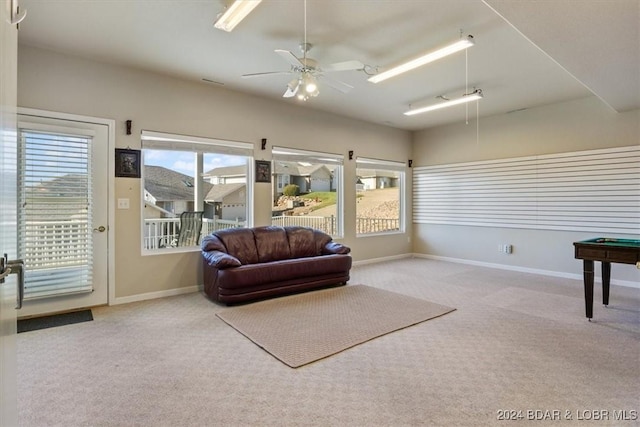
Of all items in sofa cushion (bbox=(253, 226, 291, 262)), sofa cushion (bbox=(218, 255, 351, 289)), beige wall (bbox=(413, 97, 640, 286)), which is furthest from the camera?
beige wall (bbox=(413, 97, 640, 286))

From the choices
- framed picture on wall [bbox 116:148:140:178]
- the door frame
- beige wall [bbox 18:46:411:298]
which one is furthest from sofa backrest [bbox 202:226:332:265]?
framed picture on wall [bbox 116:148:140:178]

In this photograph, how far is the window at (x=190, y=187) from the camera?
4.38m

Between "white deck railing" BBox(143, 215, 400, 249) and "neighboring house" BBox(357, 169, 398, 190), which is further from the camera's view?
"neighboring house" BBox(357, 169, 398, 190)

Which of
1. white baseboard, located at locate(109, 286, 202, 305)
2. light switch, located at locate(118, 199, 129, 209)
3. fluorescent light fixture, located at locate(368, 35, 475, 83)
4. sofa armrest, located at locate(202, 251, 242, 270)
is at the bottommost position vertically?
white baseboard, located at locate(109, 286, 202, 305)

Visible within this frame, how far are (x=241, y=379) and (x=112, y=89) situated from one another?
366 cm

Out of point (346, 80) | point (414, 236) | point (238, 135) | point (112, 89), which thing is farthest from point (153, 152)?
point (414, 236)

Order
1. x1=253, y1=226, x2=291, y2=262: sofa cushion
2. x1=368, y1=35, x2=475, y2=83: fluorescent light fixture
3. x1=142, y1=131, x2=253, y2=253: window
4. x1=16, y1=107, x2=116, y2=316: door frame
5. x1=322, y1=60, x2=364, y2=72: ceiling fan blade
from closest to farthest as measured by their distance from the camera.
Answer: x1=368, y1=35, x2=475, y2=83: fluorescent light fixture, x1=322, y1=60, x2=364, y2=72: ceiling fan blade, x1=16, y1=107, x2=116, y2=316: door frame, x1=142, y1=131, x2=253, y2=253: window, x1=253, y1=226, x2=291, y2=262: sofa cushion

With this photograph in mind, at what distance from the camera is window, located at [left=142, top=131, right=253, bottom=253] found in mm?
4383

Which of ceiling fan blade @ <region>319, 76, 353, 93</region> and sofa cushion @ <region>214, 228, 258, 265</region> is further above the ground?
ceiling fan blade @ <region>319, 76, 353, 93</region>

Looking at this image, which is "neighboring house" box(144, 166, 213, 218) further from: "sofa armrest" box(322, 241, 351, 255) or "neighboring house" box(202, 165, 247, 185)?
"sofa armrest" box(322, 241, 351, 255)

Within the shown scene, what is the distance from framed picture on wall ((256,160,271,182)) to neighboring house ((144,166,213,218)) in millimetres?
790

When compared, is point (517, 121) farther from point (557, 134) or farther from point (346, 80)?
point (346, 80)

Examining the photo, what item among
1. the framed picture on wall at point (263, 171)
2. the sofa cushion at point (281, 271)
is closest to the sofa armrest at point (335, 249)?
the sofa cushion at point (281, 271)

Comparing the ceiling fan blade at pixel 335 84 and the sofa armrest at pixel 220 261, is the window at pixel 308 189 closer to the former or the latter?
the sofa armrest at pixel 220 261
